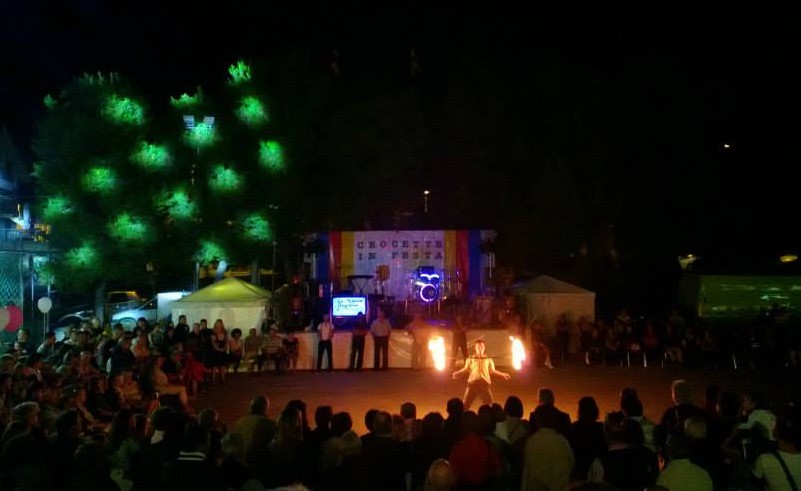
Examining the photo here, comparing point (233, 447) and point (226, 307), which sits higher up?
point (226, 307)

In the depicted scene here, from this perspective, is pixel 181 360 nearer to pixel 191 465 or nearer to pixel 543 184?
pixel 191 465

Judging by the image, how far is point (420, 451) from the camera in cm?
618

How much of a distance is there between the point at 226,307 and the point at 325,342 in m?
2.88

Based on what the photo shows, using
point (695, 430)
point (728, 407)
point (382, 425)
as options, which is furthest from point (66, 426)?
point (728, 407)

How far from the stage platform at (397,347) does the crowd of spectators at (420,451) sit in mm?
10663

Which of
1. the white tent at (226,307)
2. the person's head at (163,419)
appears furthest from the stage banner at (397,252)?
the person's head at (163,419)

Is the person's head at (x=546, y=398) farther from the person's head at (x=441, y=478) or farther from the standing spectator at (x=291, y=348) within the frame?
the standing spectator at (x=291, y=348)

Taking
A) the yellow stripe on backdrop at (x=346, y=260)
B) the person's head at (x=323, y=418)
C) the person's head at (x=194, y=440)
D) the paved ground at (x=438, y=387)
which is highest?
the yellow stripe on backdrop at (x=346, y=260)

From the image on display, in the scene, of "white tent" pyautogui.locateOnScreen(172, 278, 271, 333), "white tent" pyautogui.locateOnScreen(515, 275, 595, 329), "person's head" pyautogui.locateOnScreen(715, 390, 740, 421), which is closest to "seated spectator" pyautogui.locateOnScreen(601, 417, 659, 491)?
"person's head" pyautogui.locateOnScreen(715, 390, 740, 421)

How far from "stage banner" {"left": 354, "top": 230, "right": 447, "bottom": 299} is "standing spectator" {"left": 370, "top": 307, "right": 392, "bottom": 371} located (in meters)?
7.45

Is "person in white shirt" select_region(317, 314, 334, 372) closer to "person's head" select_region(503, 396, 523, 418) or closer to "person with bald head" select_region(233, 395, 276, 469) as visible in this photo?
"person with bald head" select_region(233, 395, 276, 469)

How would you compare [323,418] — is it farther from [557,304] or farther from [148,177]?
[148,177]

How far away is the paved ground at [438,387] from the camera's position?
44.8ft

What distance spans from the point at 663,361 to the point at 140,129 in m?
16.5
